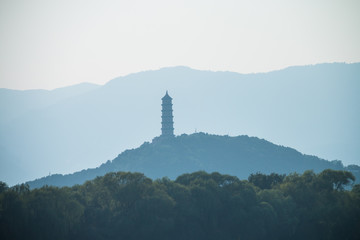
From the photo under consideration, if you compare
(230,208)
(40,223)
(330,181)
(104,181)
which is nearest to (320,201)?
(330,181)

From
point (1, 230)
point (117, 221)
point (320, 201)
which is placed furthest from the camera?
point (320, 201)

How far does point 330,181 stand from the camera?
9150 cm

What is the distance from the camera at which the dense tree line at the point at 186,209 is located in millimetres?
79188

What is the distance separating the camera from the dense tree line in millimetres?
79188

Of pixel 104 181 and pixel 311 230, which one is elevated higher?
pixel 104 181

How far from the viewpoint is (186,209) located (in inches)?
3359

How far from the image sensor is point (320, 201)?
88.1m

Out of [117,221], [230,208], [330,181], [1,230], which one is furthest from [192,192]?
[1,230]

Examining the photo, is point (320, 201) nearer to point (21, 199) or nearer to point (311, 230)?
point (311, 230)

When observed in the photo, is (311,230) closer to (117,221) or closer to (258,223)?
(258,223)

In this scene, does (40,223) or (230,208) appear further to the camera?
(230,208)

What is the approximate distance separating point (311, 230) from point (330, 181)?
9.01m

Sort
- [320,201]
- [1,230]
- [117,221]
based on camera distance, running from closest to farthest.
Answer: [1,230] → [117,221] → [320,201]

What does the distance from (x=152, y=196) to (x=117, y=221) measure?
16.6 feet
